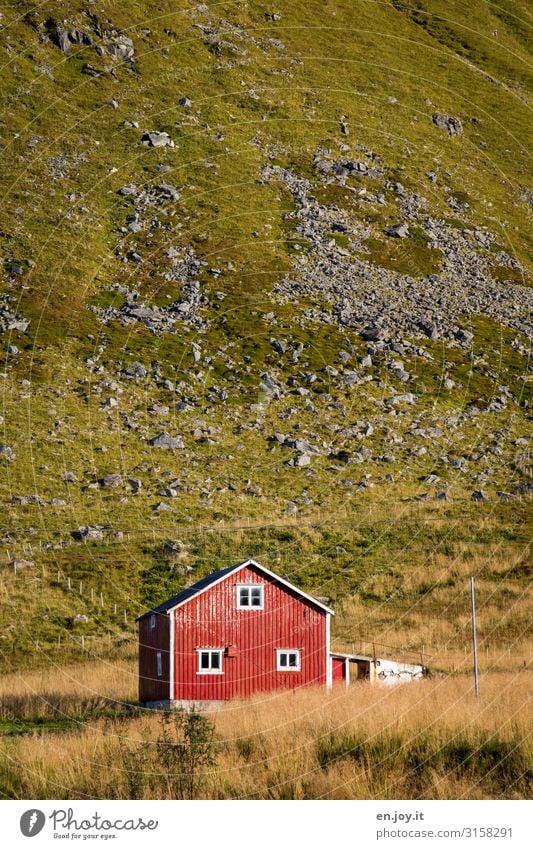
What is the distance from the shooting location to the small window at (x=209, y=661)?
42438 millimetres

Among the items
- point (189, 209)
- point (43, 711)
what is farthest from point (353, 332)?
point (43, 711)

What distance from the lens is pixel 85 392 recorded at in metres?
87.9

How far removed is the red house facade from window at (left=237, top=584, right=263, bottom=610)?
33 millimetres

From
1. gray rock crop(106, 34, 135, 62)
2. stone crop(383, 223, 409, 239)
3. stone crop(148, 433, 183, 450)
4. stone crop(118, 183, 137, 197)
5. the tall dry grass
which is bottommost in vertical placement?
stone crop(148, 433, 183, 450)

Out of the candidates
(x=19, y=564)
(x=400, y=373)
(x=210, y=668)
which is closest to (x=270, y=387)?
(x=400, y=373)

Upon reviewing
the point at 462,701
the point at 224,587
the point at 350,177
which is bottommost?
the point at 224,587

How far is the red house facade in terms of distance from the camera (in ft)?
139

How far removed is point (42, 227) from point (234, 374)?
81.5 ft

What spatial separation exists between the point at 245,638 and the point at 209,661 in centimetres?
149

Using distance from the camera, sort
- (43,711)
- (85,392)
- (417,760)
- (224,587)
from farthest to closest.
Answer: (85,392) < (224,587) < (43,711) < (417,760)

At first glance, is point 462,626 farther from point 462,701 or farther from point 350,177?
point 350,177

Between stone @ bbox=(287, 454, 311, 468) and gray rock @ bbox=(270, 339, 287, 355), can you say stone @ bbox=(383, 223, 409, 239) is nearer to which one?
gray rock @ bbox=(270, 339, 287, 355)

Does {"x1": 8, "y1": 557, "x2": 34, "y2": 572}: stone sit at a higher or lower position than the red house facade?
lower

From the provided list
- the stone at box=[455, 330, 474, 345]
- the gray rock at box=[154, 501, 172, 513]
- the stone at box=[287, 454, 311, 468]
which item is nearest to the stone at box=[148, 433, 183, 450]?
the stone at box=[287, 454, 311, 468]
